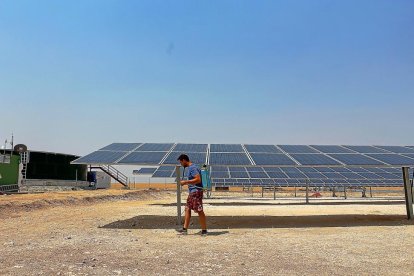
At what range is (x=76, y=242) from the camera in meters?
9.12

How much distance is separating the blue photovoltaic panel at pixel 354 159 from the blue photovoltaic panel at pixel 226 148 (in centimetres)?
492

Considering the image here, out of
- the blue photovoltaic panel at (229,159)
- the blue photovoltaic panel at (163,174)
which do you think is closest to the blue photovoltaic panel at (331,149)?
the blue photovoltaic panel at (229,159)

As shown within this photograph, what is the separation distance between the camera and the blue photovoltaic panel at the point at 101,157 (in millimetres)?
13830

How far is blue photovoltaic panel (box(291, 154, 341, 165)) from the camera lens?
15.1 metres

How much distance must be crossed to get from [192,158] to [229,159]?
5.42 feet

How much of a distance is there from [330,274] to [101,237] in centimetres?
627

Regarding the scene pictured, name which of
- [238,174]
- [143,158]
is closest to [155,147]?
Result: [143,158]

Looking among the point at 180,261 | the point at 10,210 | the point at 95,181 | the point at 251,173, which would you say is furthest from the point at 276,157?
the point at 95,181

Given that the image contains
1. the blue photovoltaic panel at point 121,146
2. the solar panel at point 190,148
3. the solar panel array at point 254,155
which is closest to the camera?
the solar panel array at point 254,155

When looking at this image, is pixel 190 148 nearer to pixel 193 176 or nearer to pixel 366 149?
pixel 193 176

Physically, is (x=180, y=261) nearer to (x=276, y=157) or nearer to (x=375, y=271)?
(x=375, y=271)

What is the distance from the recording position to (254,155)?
17672 mm

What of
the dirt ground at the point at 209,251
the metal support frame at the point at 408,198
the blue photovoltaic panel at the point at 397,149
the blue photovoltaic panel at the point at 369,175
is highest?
the blue photovoltaic panel at the point at 397,149

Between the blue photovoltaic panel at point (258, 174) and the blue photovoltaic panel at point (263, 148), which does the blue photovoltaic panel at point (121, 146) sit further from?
the blue photovoltaic panel at point (258, 174)
